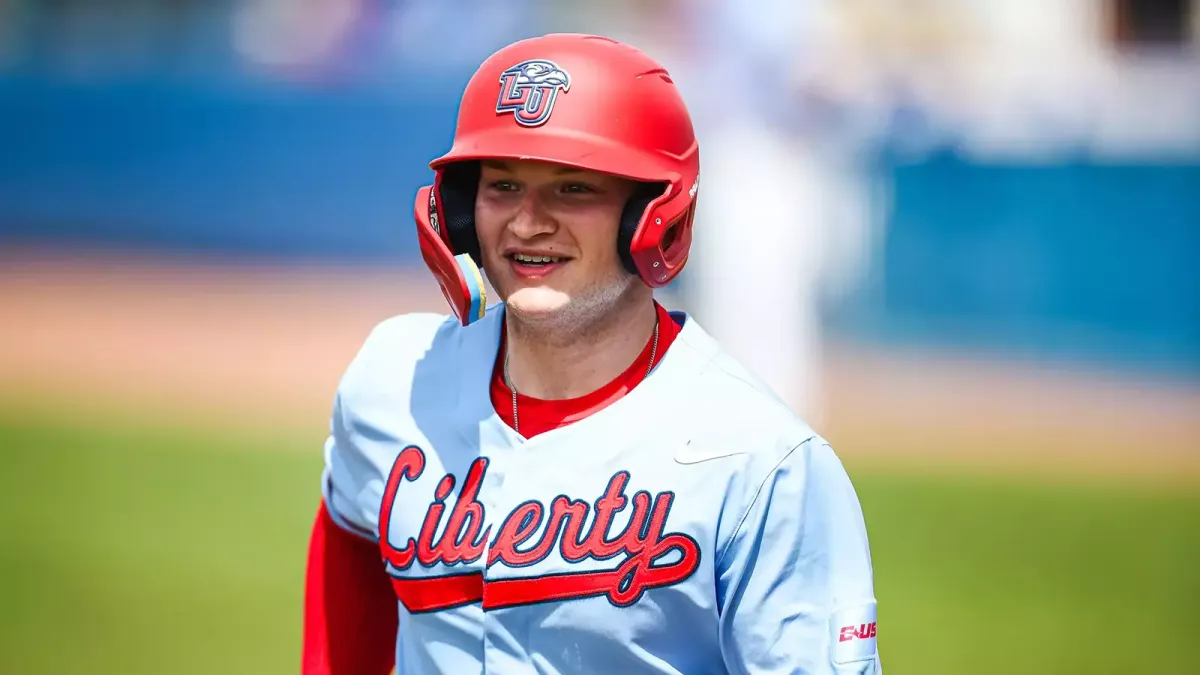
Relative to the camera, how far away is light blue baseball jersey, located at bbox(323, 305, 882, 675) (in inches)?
66.0

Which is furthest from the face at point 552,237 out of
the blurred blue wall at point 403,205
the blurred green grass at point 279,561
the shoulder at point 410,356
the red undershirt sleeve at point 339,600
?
the blurred blue wall at point 403,205

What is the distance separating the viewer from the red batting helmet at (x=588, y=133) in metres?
1.82

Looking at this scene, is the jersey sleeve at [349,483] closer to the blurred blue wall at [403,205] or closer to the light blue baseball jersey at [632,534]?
the light blue baseball jersey at [632,534]

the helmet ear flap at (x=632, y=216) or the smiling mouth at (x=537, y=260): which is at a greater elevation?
the helmet ear flap at (x=632, y=216)

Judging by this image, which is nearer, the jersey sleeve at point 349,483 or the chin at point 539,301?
the chin at point 539,301

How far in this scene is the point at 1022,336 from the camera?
628cm

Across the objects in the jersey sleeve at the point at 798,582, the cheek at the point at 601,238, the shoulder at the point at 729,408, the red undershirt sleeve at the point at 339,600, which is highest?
the cheek at the point at 601,238

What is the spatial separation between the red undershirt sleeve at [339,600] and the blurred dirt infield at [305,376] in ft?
13.4

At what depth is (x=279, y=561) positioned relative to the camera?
5027mm

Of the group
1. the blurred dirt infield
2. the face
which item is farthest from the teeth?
the blurred dirt infield

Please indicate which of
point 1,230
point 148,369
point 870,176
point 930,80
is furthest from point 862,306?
point 1,230

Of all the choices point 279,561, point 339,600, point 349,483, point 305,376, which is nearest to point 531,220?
point 349,483

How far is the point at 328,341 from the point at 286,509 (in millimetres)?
1748

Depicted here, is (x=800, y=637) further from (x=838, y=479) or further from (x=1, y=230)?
(x=1, y=230)
